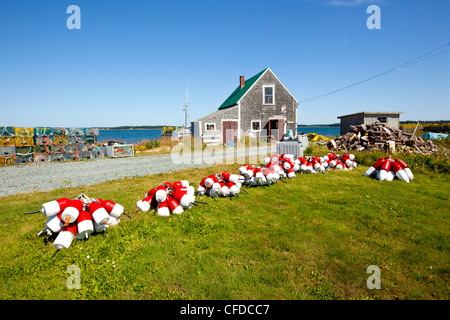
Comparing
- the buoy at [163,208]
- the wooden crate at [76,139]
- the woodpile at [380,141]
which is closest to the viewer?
the buoy at [163,208]

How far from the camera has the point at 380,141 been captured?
14.7 m

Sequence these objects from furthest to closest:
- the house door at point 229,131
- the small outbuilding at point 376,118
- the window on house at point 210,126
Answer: the house door at point 229,131, the window on house at point 210,126, the small outbuilding at point 376,118

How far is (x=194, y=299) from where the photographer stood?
103 inches

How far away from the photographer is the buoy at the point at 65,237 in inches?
140

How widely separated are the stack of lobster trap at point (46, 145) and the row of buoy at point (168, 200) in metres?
14.3

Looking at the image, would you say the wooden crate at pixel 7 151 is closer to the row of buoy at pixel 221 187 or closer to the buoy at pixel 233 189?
the row of buoy at pixel 221 187

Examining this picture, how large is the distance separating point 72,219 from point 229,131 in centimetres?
2048

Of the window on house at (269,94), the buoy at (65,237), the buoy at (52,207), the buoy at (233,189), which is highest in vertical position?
the window on house at (269,94)

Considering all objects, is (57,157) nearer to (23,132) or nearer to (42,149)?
(42,149)

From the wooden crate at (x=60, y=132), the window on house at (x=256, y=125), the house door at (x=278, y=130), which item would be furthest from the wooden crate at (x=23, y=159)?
the house door at (x=278, y=130)

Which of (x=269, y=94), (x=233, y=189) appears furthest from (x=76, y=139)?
(x=269, y=94)

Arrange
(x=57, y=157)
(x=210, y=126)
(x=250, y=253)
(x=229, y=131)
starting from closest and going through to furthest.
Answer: (x=250, y=253)
(x=57, y=157)
(x=210, y=126)
(x=229, y=131)
